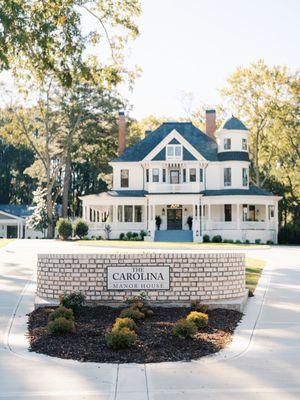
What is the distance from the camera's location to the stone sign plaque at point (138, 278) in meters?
11.5

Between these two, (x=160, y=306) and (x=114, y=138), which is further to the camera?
(x=114, y=138)

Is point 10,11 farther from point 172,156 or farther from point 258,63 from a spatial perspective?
point 258,63

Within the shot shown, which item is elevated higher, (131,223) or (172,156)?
(172,156)

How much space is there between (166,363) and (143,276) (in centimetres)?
388

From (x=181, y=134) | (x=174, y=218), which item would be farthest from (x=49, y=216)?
(x=181, y=134)

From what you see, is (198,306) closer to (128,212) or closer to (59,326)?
(59,326)

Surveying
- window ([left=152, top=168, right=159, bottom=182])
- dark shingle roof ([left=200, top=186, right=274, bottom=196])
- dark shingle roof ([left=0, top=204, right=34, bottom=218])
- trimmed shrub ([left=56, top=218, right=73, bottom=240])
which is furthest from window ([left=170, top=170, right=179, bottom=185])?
dark shingle roof ([left=0, top=204, right=34, bottom=218])

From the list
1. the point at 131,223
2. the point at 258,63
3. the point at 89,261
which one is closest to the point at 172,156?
the point at 131,223

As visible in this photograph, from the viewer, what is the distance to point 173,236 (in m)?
40.2

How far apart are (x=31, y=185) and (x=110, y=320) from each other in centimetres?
6888

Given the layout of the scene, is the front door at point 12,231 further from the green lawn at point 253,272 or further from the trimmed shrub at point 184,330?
the trimmed shrub at point 184,330

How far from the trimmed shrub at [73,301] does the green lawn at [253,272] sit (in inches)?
214

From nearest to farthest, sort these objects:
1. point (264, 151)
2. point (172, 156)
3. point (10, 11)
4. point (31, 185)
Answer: point (10, 11)
point (172, 156)
point (264, 151)
point (31, 185)

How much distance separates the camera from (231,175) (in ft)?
140
